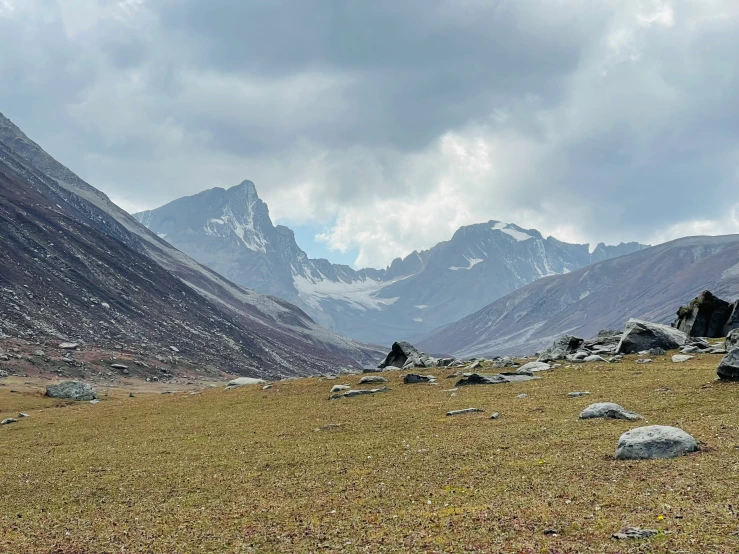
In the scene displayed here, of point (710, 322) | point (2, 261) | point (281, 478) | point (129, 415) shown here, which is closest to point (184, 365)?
point (2, 261)

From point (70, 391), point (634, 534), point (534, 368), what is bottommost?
point (70, 391)

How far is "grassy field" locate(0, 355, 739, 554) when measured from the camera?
16922 millimetres

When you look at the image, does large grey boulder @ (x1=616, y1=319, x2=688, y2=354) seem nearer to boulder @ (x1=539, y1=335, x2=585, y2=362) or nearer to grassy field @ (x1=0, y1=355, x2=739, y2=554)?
boulder @ (x1=539, y1=335, x2=585, y2=362)

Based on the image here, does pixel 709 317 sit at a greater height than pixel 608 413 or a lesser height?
greater

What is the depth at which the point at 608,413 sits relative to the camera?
1236 inches

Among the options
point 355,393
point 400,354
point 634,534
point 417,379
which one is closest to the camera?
point 634,534

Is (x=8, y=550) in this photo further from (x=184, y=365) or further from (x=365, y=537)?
(x=184, y=365)

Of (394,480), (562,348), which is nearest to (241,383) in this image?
(562,348)

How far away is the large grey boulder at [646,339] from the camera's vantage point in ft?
204

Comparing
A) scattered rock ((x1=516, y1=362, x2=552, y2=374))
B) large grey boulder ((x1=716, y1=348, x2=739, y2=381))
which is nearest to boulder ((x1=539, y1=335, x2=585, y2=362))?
scattered rock ((x1=516, y1=362, x2=552, y2=374))

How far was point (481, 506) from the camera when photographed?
62.5 ft

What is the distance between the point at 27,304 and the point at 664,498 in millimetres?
172405

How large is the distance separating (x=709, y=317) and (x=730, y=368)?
119 feet

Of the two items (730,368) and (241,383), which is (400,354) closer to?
(241,383)
